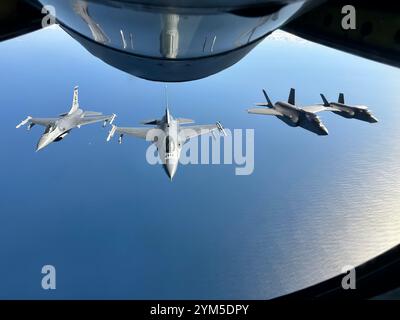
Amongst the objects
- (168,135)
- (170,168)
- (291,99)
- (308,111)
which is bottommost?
(170,168)

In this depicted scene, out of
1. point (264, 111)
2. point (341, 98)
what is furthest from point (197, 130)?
point (341, 98)

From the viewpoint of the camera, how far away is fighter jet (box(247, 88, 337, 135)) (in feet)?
53.0

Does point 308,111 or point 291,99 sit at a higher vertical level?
point 291,99

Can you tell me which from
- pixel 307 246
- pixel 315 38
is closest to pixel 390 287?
pixel 315 38

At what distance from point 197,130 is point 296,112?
489 centimetres

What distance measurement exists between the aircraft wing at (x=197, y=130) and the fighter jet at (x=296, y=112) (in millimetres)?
2270

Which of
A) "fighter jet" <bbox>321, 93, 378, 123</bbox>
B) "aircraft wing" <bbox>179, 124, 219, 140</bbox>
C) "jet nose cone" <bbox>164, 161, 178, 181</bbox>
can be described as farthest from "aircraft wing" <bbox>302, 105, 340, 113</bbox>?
"jet nose cone" <bbox>164, 161, 178, 181</bbox>

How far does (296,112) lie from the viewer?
1683 cm

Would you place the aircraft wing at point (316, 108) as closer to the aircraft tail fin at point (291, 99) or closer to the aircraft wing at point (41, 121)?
the aircraft tail fin at point (291, 99)

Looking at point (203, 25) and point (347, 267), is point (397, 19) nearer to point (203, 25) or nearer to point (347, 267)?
point (347, 267)

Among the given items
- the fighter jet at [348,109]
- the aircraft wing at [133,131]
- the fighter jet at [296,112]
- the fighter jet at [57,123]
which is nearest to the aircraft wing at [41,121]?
the fighter jet at [57,123]

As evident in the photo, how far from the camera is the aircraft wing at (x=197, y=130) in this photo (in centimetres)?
1442

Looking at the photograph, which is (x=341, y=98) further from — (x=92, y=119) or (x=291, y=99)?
(x=92, y=119)
